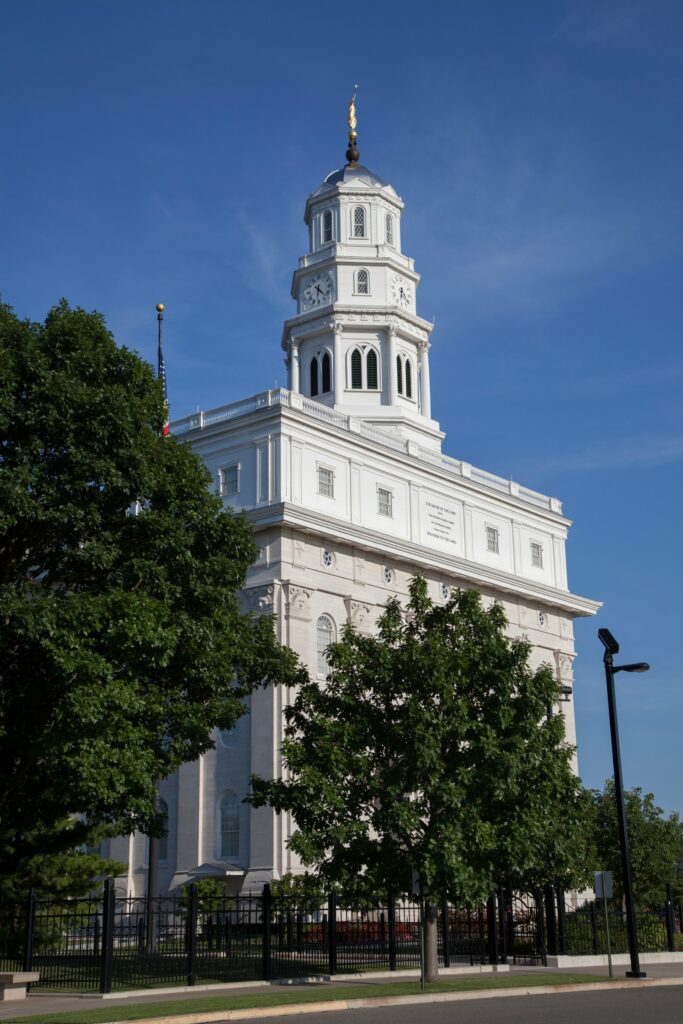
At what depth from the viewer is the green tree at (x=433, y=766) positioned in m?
27.2

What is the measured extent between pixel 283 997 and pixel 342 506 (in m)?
34.5

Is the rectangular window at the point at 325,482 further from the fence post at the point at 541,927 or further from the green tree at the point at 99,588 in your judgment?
the fence post at the point at 541,927

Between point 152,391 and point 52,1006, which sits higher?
point 152,391

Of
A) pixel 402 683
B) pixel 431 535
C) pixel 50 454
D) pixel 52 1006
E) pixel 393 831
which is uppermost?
pixel 431 535

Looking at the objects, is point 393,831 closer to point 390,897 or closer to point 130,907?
point 390,897

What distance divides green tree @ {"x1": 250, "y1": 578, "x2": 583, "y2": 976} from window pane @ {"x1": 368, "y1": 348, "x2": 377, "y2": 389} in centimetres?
3738

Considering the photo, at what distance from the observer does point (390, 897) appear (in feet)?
92.5

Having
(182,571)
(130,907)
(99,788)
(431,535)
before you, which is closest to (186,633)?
(182,571)

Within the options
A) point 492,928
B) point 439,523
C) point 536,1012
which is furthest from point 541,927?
point 439,523

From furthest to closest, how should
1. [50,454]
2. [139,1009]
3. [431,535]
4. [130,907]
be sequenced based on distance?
[431,535]
[130,907]
[50,454]
[139,1009]

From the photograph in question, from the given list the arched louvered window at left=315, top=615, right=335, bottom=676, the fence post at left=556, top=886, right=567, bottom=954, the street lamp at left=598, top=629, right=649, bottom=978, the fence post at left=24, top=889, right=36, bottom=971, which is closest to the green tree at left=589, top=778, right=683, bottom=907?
the arched louvered window at left=315, top=615, right=335, bottom=676

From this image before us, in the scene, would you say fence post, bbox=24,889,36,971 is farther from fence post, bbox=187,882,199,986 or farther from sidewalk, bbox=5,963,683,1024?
fence post, bbox=187,882,199,986

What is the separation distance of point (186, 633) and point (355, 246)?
4670 cm

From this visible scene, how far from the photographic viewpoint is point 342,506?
2206 inches
